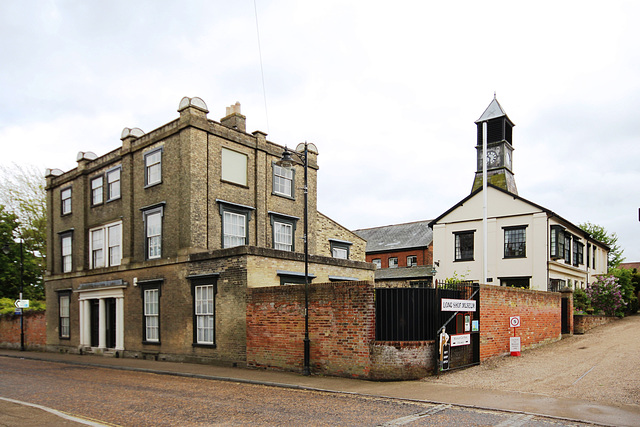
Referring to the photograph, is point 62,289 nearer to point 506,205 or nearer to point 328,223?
point 328,223

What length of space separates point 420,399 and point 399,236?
1607 inches

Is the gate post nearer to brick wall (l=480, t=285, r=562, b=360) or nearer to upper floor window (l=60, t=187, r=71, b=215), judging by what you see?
brick wall (l=480, t=285, r=562, b=360)

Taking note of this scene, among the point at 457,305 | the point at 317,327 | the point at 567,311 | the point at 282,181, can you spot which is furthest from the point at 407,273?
the point at 317,327

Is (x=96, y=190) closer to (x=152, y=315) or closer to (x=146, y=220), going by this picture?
(x=146, y=220)

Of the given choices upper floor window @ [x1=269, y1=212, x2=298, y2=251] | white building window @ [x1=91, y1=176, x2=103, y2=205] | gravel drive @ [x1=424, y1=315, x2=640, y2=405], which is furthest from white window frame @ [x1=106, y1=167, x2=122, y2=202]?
gravel drive @ [x1=424, y1=315, x2=640, y2=405]

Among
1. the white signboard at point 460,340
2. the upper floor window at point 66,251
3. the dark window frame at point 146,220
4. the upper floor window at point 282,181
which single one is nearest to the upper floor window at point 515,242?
the upper floor window at point 282,181

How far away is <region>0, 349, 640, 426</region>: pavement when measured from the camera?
29.3ft

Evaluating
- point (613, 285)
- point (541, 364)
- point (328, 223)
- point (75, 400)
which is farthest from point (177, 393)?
point (613, 285)

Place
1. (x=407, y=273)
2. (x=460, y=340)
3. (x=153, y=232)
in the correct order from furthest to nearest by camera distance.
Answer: (x=407, y=273)
(x=153, y=232)
(x=460, y=340)

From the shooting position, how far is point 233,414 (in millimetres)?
9406

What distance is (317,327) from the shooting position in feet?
47.3

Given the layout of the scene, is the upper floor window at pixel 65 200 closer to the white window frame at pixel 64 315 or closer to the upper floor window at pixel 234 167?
the white window frame at pixel 64 315

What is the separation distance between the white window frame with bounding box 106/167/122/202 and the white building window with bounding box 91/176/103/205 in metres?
0.94

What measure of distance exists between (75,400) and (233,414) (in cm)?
416
